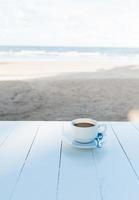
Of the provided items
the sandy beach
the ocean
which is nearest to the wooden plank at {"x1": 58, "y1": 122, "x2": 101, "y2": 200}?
the sandy beach

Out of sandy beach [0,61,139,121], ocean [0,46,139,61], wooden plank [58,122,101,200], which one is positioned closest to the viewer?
wooden plank [58,122,101,200]

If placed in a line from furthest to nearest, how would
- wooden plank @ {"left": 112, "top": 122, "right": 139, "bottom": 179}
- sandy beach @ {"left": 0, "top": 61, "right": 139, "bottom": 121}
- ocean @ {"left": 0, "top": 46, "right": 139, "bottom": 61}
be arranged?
1. ocean @ {"left": 0, "top": 46, "right": 139, "bottom": 61}
2. sandy beach @ {"left": 0, "top": 61, "right": 139, "bottom": 121}
3. wooden plank @ {"left": 112, "top": 122, "right": 139, "bottom": 179}

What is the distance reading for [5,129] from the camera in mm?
922

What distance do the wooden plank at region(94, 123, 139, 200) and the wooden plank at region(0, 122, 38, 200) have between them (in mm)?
173

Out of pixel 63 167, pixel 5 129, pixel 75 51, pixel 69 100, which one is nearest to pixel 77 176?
pixel 63 167

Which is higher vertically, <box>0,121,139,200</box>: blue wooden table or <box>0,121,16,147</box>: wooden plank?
<box>0,121,16,147</box>: wooden plank

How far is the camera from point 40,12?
34.6ft

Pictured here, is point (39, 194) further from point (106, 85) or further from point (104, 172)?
point (106, 85)

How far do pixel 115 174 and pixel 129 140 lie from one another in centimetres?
23

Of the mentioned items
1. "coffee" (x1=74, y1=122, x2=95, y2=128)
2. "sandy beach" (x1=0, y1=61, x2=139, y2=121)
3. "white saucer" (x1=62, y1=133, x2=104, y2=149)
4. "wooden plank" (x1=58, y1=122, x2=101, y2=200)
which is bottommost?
"wooden plank" (x1=58, y1=122, x2=101, y2=200)

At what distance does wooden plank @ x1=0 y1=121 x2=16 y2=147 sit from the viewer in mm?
840

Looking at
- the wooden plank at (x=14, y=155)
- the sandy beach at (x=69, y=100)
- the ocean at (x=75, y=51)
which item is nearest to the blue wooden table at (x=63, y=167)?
the wooden plank at (x=14, y=155)

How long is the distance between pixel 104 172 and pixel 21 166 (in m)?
0.18

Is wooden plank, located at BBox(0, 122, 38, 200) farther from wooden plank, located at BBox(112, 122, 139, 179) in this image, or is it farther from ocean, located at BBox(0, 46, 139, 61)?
ocean, located at BBox(0, 46, 139, 61)
